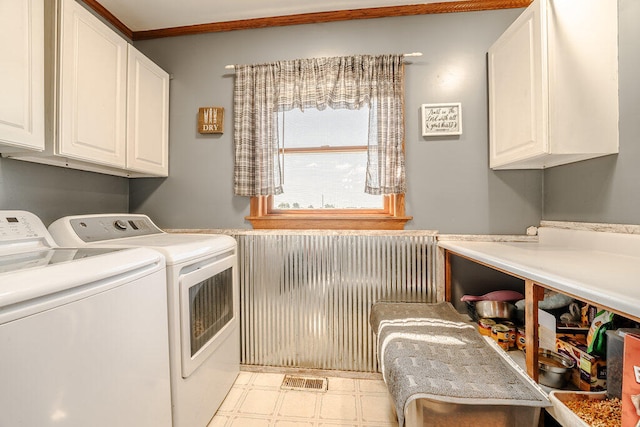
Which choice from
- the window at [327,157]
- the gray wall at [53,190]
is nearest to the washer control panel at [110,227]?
the gray wall at [53,190]

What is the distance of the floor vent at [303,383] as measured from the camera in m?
1.85

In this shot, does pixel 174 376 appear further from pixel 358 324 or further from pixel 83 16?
pixel 83 16

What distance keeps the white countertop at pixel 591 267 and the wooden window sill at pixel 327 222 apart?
440 millimetres

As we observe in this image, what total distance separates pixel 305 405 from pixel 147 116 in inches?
85.0

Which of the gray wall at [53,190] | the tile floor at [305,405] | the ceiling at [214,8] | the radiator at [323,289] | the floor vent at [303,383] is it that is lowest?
the tile floor at [305,405]

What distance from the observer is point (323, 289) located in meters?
1.99

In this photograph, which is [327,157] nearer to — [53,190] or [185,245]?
[185,245]

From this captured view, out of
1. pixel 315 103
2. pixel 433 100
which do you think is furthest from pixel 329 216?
pixel 433 100

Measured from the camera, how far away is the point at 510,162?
1.73m

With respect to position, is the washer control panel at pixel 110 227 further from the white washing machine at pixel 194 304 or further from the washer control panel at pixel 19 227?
the washer control panel at pixel 19 227

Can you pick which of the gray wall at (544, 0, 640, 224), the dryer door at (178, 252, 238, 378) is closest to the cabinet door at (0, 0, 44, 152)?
the dryer door at (178, 252, 238, 378)

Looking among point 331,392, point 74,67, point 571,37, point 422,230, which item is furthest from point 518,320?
point 74,67

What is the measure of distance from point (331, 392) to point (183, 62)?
2610 millimetres

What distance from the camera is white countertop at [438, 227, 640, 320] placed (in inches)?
26.6
